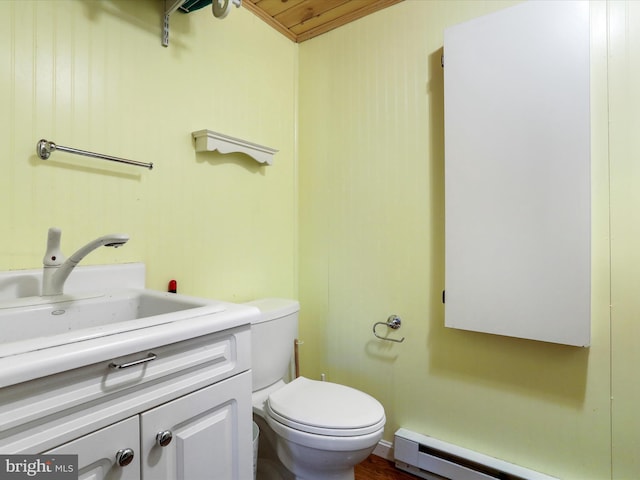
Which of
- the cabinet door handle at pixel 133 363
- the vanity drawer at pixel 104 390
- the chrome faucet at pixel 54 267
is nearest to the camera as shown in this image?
the vanity drawer at pixel 104 390

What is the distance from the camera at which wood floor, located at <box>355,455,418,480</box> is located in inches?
60.3

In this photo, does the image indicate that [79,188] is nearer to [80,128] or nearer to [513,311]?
[80,128]

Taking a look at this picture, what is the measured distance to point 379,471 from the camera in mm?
1575

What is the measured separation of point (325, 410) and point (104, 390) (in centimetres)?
80

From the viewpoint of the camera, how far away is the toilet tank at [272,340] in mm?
1422

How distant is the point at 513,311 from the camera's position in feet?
4.24

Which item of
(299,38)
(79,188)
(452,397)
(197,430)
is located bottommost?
(452,397)

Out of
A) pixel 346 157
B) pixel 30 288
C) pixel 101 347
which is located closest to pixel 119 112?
pixel 30 288

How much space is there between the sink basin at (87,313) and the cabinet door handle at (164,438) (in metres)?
0.24

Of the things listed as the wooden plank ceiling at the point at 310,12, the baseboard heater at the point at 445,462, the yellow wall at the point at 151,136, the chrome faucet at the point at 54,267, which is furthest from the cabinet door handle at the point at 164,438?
the wooden plank ceiling at the point at 310,12

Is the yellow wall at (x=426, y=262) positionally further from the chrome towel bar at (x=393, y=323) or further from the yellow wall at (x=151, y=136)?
the yellow wall at (x=151, y=136)

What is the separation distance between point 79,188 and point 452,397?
1.66 m

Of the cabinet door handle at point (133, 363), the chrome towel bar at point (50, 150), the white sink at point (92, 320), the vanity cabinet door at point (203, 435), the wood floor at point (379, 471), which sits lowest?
the wood floor at point (379, 471)

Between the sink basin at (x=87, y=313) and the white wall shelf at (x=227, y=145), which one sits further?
the white wall shelf at (x=227, y=145)
